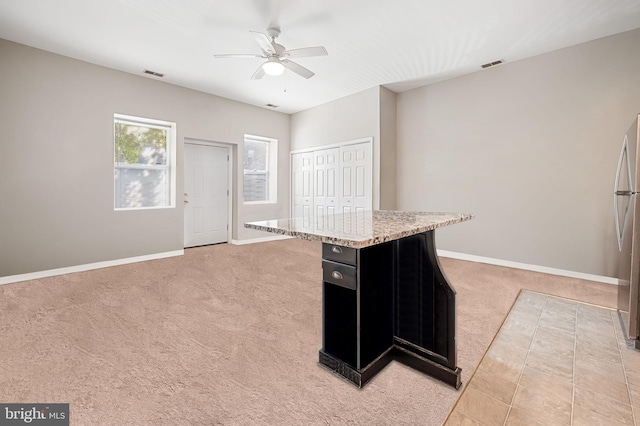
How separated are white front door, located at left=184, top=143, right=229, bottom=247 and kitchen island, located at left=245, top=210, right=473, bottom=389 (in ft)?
A: 14.0

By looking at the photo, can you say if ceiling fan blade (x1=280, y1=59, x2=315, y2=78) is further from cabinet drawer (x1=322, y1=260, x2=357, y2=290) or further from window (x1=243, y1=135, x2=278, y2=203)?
window (x1=243, y1=135, x2=278, y2=203)

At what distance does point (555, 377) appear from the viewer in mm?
1650

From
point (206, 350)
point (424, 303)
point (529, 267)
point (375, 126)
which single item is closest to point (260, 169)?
point (375, 126)

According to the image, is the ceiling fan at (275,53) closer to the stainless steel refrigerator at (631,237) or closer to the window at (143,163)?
the window at (143,163)

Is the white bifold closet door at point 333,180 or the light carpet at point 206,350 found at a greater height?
the white bifold closet door at point 333,180

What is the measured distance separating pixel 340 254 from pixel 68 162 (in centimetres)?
433

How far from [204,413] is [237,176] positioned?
192 inches

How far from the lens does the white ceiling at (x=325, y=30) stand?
2.79m

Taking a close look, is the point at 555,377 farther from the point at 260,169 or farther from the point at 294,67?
the point at 260,169

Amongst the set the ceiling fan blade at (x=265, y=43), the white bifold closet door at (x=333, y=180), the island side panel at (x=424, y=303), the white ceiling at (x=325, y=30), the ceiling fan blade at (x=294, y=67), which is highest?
the white ceiling at (x=325, y=30)

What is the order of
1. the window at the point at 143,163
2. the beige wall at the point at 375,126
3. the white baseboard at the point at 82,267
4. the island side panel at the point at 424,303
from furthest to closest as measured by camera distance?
the beige wall at the point at 375,126 → the window at the point at 143,163 → the white baseboard at the point at 82,267 → the island side panel at the point at 424,303

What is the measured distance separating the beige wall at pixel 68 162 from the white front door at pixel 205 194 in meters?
0.40

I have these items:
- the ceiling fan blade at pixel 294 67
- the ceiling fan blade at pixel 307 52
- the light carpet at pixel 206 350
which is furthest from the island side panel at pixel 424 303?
the ceiling fan blade at pixel 294 67

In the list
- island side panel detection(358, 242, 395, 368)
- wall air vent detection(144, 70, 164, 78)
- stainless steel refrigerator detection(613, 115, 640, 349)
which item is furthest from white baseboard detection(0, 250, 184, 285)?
stainless steel refrigerator detection(613, 115, 640, 349)
